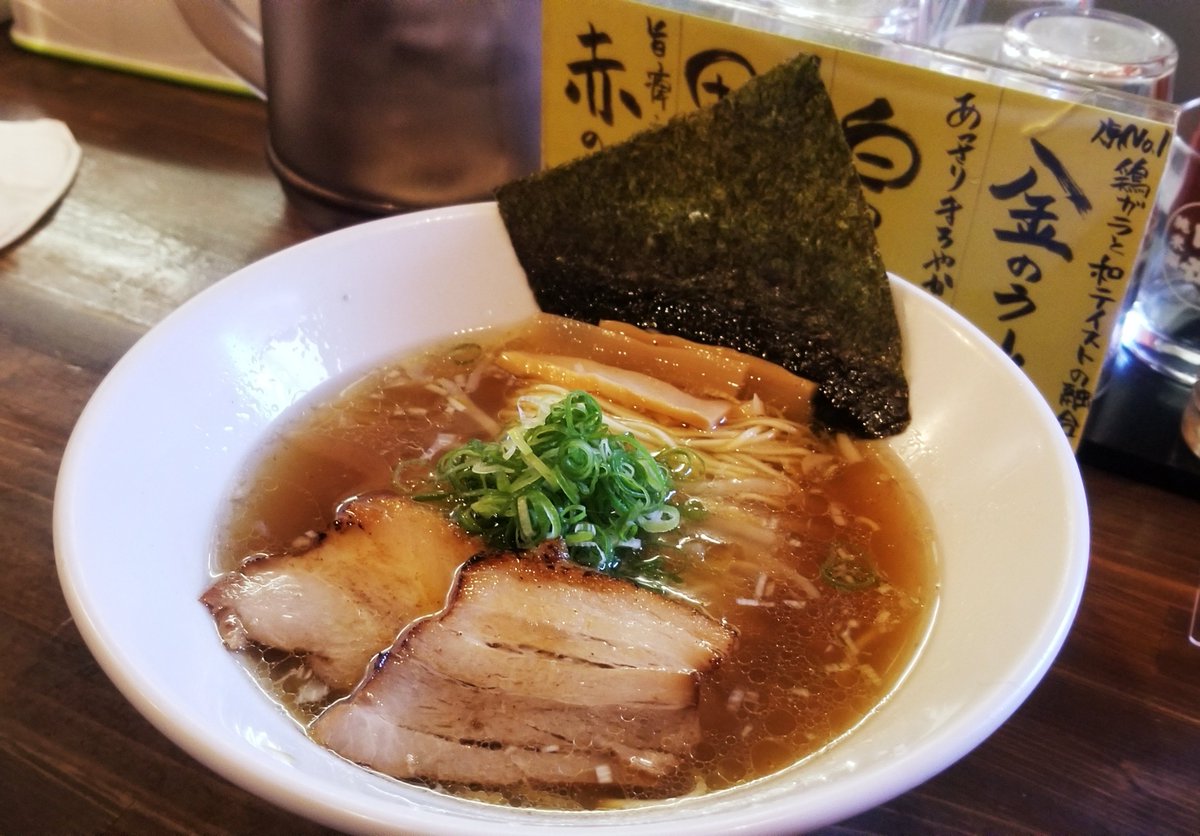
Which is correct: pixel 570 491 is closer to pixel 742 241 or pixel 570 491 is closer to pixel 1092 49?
pixel 742 241

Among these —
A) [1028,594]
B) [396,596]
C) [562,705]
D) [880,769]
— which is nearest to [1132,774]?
[1028,594]

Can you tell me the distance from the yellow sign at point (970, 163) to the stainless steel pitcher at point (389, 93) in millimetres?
223

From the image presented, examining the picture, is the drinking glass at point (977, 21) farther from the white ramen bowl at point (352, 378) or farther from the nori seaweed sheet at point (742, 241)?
the white ramen bowl at point (352, 378)

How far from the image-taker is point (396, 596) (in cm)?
126

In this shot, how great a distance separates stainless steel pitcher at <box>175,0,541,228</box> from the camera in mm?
1826

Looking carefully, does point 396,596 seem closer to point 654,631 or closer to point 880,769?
point 654,631

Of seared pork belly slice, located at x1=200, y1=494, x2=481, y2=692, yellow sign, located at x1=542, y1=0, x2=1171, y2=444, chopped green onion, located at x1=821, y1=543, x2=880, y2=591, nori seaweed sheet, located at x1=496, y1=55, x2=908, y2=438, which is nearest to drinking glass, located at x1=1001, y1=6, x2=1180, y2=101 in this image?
yellow sign, located at x1=542, y1=0, x2=1171, y2=444

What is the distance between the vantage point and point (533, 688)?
1.12 meters

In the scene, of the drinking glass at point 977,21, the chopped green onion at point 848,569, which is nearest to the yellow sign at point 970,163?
the drinking glass at point 977,21

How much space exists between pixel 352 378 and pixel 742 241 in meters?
0.71

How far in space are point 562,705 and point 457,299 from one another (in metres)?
0.85

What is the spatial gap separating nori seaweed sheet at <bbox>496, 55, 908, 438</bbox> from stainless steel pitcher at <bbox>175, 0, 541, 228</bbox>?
1.26 ft

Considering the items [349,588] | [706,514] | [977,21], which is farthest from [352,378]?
[977,21]

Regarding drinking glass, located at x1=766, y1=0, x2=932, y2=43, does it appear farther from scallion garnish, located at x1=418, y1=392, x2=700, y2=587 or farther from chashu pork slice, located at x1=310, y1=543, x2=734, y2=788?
chashu pork slice, located at x1=310, y1=543, x2=734, y2=788
